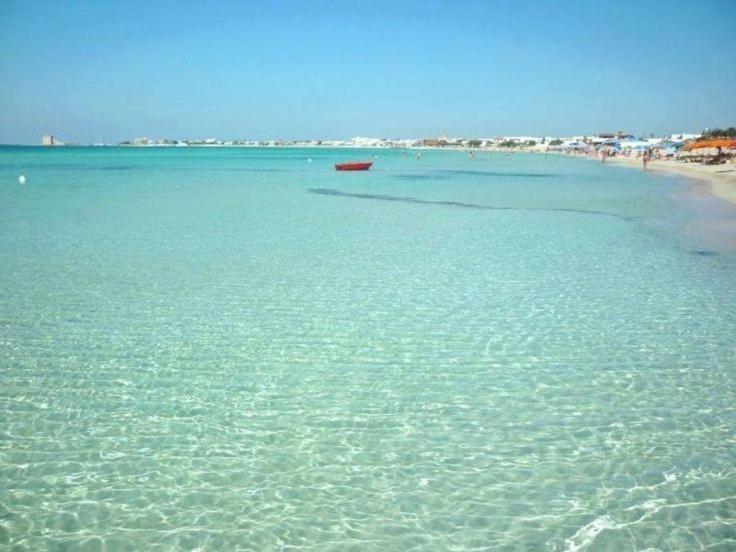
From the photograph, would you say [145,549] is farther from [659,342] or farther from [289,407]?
[659,342]

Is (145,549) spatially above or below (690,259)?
below

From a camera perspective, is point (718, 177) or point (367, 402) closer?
point (367, 402)

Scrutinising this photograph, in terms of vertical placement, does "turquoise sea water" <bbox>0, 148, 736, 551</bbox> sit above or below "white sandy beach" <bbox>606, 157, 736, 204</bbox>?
below

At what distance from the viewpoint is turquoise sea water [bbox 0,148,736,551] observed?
16.6 ft

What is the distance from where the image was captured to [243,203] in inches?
1230

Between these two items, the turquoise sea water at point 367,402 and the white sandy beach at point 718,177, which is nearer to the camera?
the turquoise sea water at point 367,402

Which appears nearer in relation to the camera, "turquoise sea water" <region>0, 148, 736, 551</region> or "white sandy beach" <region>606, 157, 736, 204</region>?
"turquoise sea water" <region>0, 148, 736, 551</region>

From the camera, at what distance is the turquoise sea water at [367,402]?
16.6 feet

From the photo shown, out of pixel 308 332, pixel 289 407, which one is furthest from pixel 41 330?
pixel 289 407

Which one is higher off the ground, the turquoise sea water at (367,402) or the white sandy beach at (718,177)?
the white sandy beach at (718,177)

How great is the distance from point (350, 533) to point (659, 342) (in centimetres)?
675

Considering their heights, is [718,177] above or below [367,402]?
above

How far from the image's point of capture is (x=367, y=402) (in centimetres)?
726

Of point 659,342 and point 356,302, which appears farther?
point 356,302
